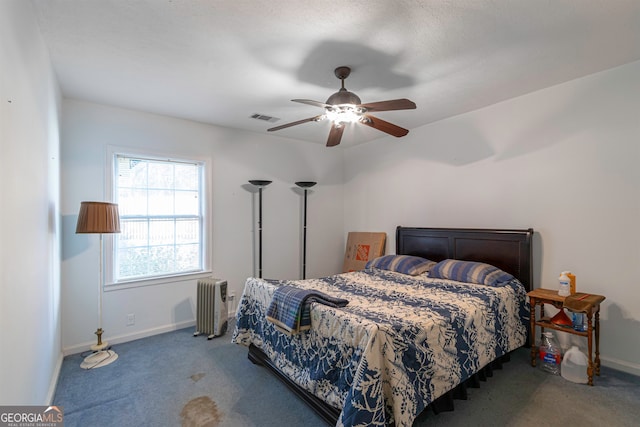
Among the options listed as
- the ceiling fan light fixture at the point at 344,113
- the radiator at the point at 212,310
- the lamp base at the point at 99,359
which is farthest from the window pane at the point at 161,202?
the ceiling fan light fixture at the point at 344,113

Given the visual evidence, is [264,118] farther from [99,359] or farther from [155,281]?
[99,359]

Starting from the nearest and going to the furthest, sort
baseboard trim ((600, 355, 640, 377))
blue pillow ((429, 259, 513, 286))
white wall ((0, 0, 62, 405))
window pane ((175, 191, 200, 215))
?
white wall ((0, 0, 62, 405)) < baseboard trim ((600, 355, 640, 377)) < blue pillow ((429, 259, 513, 286)) < window pane ((175, 191, 200, 215))

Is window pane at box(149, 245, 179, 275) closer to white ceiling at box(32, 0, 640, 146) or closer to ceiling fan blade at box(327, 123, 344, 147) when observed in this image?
white ceiling at box(32, 0, 640, 146)

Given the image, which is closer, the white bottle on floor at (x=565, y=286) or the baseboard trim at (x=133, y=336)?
the white bottle on floor at (x=565, y=286)

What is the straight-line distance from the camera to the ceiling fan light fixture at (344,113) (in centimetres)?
236

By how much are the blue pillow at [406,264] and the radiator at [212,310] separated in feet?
6.66

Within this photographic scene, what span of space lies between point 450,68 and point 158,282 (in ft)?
12.9

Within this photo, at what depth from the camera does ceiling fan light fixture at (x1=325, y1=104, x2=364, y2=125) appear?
2.36m

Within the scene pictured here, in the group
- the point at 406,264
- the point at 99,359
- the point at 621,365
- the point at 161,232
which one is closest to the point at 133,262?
the point at 161,232

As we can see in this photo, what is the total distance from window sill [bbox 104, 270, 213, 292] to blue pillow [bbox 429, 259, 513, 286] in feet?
9.69

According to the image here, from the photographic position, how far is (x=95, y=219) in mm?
2832

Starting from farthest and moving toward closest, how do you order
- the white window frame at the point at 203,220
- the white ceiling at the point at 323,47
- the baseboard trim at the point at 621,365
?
the white window frame at the point at 203,220
the baseboard trim at the point at 621,365
the white ceiling at the point at 323,47

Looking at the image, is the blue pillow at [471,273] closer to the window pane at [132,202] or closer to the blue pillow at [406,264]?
the blue pillow at [406,264]

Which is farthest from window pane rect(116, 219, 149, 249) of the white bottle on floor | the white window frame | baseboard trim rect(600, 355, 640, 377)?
baseboard trim rect(600, 355, 640, 377)
